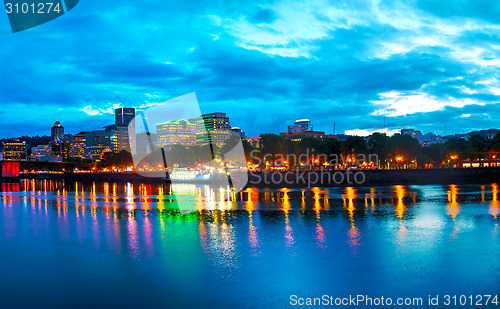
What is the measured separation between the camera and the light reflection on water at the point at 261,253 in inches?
596

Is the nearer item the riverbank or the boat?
the riverbank

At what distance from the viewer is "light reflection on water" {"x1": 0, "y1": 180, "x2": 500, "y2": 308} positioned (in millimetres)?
15148

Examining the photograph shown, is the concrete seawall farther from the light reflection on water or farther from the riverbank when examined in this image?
the light reflection on water

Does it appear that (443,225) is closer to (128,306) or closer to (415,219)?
(415,219)

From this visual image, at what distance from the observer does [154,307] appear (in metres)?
13.3

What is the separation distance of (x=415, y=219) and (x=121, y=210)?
2592 cm

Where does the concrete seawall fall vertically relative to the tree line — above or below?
below

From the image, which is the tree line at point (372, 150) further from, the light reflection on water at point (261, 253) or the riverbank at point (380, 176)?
the light reflection on water at point (261, 253)

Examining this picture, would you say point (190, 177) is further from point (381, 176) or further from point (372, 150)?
point (372, 150)

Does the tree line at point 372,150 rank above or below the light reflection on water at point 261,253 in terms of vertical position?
above

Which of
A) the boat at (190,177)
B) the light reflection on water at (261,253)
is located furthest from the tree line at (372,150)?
the light reflection on water at (261,253)

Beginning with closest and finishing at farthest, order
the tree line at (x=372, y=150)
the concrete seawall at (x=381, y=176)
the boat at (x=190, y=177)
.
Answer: the concrete seawall at (x=381, y=176), the boat at (x=190, y=177), the tree line at (x=372, y=150)

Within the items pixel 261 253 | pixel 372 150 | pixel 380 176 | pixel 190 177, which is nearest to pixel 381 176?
pixel 380 176

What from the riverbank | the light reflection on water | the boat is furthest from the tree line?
the light reflection on water
